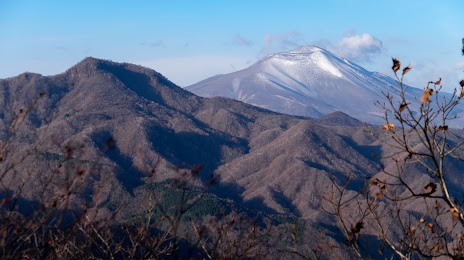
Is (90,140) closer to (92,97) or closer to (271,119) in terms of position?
(92,97)

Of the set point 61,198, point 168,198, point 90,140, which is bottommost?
point 168,198

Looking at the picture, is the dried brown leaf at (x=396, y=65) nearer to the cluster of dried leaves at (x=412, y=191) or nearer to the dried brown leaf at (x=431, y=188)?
the cluster of dried leaves at (x=412, y=191)

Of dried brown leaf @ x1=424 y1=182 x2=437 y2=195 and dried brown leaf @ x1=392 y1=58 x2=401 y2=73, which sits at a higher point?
dried brown leaf @ x1=392 y1=58 x2=401 y2=73

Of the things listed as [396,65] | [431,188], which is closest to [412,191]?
[431,188]

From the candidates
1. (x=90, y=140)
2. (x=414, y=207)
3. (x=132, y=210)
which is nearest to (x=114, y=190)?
(x=132, y=210)

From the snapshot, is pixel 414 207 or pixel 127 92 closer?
pixel 414 207

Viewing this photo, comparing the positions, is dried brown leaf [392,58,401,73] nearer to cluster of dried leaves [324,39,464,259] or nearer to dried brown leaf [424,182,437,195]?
cluster of dried leaves [324,39,464,259]

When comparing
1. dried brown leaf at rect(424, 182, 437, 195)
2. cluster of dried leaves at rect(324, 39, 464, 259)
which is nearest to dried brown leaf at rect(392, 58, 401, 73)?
A: cluster of dried leaves at rect(324, 39, 464, 259)

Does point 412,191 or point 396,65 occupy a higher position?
point 396,65

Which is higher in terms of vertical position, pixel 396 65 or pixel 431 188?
pixel 396 65

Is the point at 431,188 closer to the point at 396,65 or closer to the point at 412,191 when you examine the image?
the point at 412,191

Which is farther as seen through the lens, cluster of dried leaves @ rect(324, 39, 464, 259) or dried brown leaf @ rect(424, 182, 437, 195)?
cluster of dried leaves @ rect(324, 39, 464, 259)
